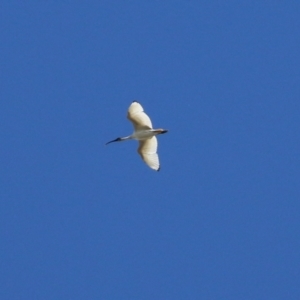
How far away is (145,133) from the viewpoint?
3550cm

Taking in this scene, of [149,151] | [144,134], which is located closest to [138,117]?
[144,134]

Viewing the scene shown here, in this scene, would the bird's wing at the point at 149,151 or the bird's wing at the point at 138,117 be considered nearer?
the bird's wing at the point at 138,117

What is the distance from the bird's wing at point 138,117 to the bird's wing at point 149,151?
1.19 ft

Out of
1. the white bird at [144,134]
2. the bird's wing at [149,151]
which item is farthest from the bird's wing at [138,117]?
the bird's wing at [149,151]

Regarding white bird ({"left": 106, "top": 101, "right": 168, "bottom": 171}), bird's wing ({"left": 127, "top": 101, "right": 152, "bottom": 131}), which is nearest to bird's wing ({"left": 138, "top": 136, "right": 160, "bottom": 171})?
white bird ({"left": 106, "top": 101, "right": 168, "bottom": 171})

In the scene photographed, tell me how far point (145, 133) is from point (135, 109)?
37cm

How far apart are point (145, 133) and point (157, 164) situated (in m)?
0.52

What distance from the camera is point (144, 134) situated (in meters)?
35.5

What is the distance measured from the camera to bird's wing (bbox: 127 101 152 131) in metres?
35.4

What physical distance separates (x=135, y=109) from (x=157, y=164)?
0.88 metres

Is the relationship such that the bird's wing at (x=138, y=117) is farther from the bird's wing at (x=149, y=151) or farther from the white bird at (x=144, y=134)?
the bird's wing at (x=149, y=151)

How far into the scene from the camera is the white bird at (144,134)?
116 feet

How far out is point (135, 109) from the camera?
35.4 m

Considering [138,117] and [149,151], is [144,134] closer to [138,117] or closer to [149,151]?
[138,117]
